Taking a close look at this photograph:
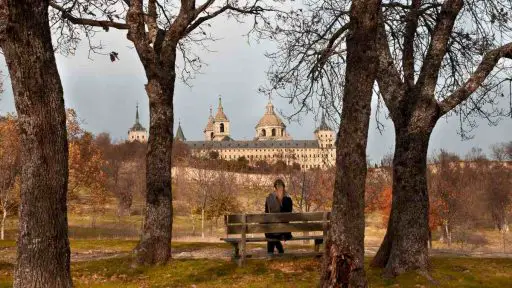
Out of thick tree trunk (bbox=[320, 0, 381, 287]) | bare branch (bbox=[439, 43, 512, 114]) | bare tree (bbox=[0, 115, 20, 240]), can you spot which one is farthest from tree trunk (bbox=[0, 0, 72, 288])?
bare tree (bbox=[0, 115, 20, 240])

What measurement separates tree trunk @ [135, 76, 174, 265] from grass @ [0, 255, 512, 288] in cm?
45

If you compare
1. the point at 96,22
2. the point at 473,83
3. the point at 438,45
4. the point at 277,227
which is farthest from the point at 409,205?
the point at 96,22

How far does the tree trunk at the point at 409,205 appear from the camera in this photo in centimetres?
966

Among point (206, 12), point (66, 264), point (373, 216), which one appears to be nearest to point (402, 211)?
point (66, 264)

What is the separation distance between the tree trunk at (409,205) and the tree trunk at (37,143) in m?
5.91

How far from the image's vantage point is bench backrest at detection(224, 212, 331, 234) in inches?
443

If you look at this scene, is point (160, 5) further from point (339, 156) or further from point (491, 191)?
point (491, 191)

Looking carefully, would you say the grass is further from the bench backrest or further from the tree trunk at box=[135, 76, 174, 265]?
the bench backrest

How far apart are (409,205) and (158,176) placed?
515 cm

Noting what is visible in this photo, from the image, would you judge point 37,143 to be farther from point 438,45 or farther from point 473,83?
point 473,83

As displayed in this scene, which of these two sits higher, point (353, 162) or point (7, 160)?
point (7, 160)

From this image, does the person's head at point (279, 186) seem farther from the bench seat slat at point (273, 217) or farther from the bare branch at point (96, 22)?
the bare branch at point (96, 22)

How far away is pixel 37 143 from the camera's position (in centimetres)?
645

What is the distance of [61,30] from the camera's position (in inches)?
555
